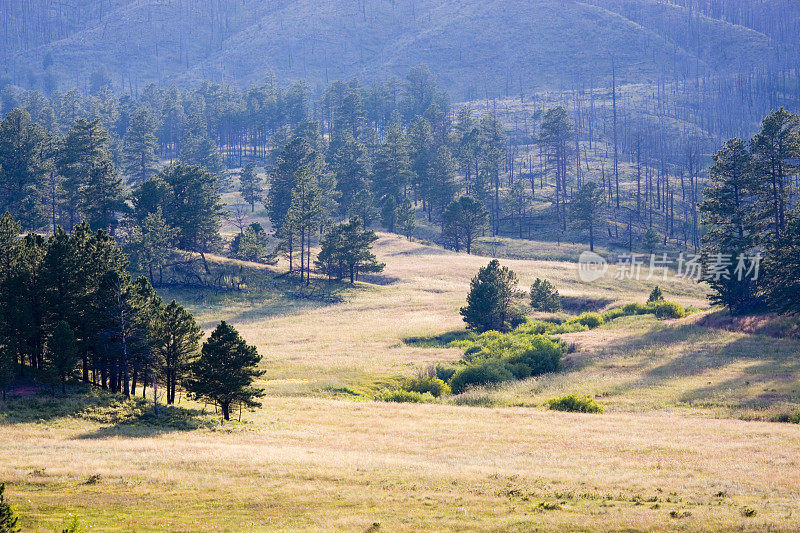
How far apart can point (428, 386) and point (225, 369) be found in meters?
18.4

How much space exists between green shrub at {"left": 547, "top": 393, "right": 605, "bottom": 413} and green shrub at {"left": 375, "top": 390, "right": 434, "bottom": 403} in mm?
9252

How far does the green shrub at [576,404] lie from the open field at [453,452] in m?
1.43

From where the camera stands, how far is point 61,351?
3550 cm

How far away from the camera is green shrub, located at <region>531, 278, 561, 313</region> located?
75188 millimetres

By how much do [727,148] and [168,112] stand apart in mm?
154810

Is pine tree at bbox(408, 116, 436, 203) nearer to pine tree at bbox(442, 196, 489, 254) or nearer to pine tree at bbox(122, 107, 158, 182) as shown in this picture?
pine tree at bbox(442, 196, 489, 254)

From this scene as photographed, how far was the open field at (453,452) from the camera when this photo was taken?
19.5 m

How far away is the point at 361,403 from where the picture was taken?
1716 inches

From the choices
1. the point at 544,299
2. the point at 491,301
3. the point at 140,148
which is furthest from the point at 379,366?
the point at 140,148

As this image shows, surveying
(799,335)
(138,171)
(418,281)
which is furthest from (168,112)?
(799,335)

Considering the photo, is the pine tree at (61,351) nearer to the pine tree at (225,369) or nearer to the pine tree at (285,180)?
the pine tree at (225,369)

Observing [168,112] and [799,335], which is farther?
[168,112]

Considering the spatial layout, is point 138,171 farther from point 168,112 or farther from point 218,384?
point 218,384

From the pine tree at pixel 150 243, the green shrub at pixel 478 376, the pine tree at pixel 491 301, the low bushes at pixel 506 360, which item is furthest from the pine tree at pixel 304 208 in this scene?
the green shrub at pixel 478 376
